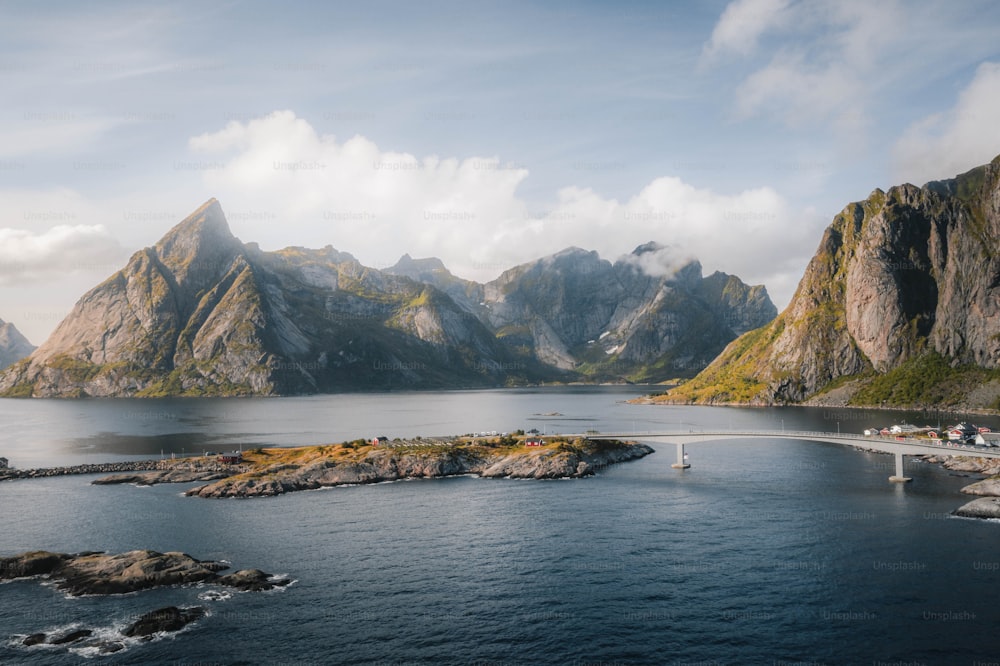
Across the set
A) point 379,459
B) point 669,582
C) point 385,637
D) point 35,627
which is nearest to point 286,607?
point 385,637

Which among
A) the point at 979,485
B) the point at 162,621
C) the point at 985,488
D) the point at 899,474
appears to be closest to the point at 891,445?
the point at 899,474

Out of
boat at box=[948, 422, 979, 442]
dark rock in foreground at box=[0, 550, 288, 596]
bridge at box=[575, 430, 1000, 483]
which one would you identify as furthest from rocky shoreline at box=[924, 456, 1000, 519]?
dark rock in foreground at box=[0, 550, 288, 596]

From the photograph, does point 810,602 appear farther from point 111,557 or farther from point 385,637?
point 111,557

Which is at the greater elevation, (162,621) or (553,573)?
(162,621)

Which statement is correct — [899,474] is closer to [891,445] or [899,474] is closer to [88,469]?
[891,445]

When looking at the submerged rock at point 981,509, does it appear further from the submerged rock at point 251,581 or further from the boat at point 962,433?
the submerged rock at point 251,581

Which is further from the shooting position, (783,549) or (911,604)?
(783,549)

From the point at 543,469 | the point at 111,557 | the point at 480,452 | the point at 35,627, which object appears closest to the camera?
the point at 35,627
